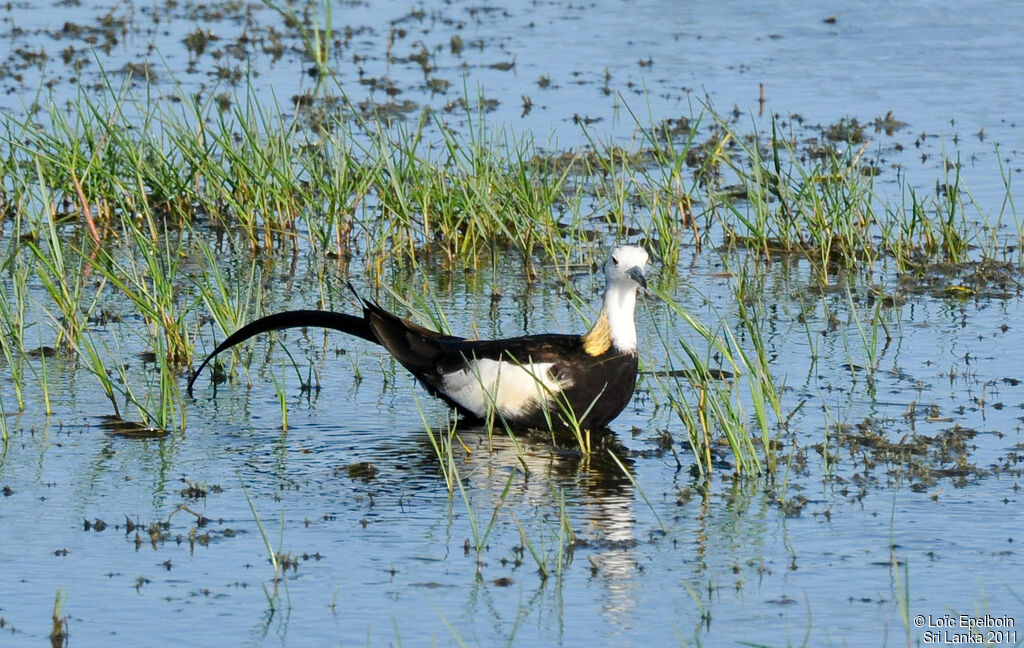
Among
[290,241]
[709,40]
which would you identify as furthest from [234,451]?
[709,40]

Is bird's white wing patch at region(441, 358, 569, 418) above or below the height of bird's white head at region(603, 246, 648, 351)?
below

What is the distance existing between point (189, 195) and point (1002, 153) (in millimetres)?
5450

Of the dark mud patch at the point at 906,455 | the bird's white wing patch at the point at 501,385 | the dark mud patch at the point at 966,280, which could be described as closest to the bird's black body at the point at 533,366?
the bird's white wing patch at the point at 501,385

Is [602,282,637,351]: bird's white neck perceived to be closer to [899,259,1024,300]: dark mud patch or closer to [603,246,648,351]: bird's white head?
[603,246,648,351]: bird's white head

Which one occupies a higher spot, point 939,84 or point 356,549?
point 939,84

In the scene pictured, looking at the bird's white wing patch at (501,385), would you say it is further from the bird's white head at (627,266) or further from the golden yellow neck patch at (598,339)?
the bird's white head at (627,266)

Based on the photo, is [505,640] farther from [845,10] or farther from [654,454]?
[845,10]

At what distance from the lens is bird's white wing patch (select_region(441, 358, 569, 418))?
23.5 feet

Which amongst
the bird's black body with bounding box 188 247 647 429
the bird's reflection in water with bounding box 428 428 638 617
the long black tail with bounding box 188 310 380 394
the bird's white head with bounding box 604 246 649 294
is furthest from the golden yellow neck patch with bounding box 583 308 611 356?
the long black tail with bounding box 188 310 380 394

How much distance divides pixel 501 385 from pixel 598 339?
447 mm

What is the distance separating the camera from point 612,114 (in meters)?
13.2

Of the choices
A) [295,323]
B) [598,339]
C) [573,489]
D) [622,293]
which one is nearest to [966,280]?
[622,293]

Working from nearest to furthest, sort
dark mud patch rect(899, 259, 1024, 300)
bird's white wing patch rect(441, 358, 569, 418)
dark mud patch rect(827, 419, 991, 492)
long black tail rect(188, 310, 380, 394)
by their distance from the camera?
dark mud patch rect(827, 419, 991, 492) → bird's white wing patch rect(441, 358, 569, 418) → long black tail rect(188, 310, 380, 394) → dark mud patch rect(899, 259, 1024, 300)

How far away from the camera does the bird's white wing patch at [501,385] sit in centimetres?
715
